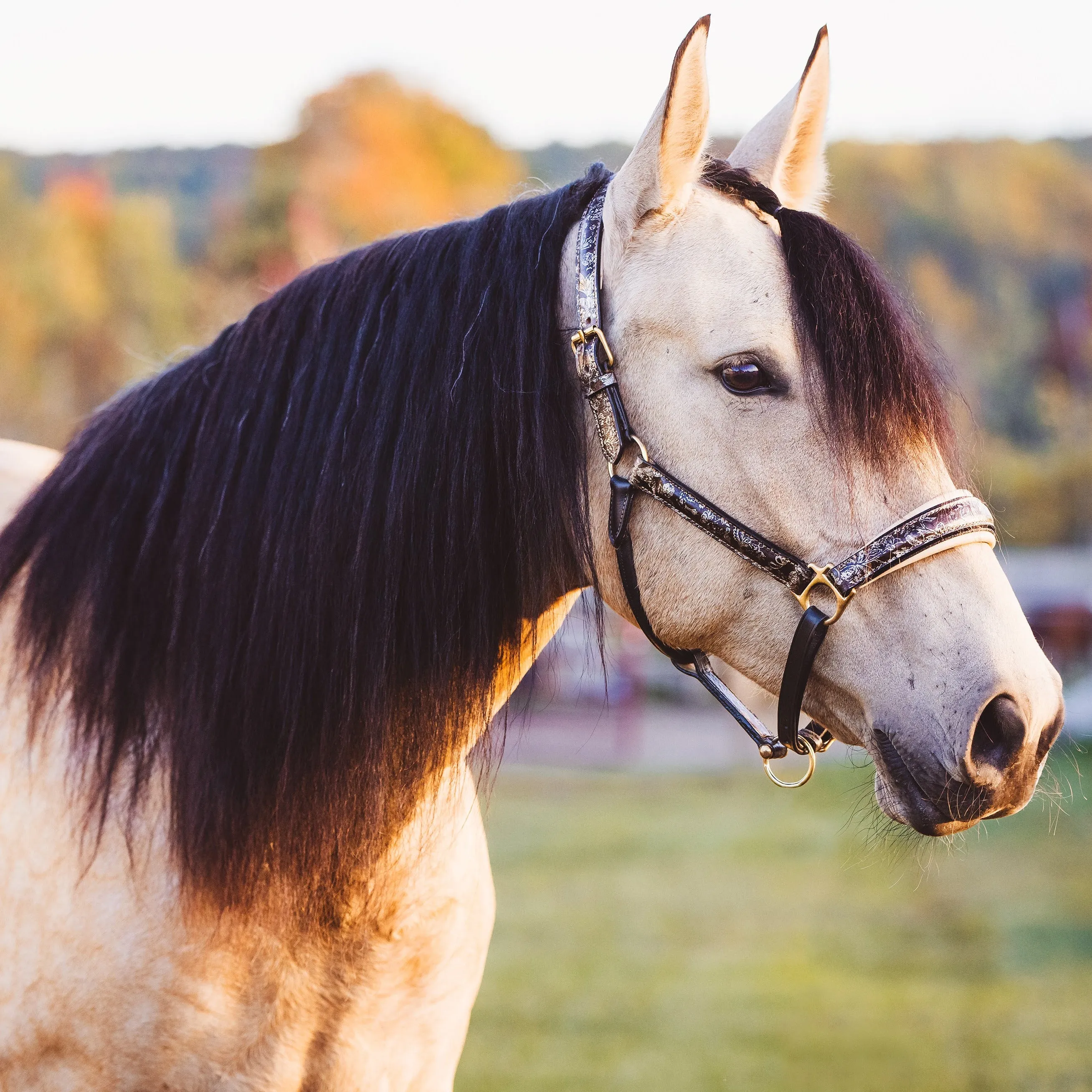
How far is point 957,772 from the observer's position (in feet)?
5.78

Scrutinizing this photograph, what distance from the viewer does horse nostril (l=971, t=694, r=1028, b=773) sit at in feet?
5.69

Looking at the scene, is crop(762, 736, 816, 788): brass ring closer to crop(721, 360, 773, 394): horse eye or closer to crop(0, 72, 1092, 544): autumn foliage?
crop(721, 360, 773, 394): horse eye

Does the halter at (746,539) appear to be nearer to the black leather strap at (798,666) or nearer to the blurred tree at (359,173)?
the black leather strap at (798,666)

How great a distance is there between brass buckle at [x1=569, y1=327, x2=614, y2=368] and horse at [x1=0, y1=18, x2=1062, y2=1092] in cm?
2

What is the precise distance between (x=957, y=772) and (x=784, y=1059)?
4828 mm

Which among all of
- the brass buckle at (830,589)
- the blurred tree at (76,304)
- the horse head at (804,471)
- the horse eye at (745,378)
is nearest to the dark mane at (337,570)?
the horse head at (804,471)

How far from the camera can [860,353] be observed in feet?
6.19

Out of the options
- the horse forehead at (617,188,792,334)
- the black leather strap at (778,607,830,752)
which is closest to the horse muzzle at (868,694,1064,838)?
the black leather strap at (778,607,830,752)

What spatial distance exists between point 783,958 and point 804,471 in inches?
259

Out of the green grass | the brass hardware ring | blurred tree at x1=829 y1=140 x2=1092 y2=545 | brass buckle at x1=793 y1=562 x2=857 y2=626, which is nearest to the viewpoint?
brass buckle at x1=793 y1=562 x2=857 y2=626

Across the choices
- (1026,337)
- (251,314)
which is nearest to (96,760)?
(251,314)

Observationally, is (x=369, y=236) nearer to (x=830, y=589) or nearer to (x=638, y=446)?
(x=638, y=446)

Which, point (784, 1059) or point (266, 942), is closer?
point (266, 942)

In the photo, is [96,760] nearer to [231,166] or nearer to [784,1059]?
[784,1059]
